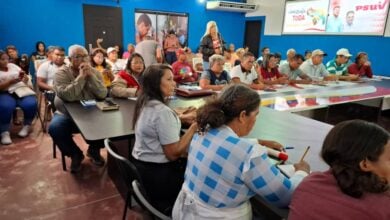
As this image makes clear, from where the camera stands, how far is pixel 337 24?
709 cm

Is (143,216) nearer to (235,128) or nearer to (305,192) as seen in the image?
(235,128)

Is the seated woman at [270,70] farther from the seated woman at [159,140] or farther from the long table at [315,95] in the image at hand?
the seated woman at [159,140]

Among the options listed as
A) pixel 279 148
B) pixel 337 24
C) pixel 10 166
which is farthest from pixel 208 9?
pixel 279 148

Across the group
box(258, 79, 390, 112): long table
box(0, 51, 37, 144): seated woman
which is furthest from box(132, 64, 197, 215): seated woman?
box(0, 51, 37, 144): seated woman

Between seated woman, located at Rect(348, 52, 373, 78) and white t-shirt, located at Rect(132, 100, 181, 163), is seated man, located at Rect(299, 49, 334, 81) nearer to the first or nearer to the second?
seated woman, located at Rect(348, 52, 373, 78)

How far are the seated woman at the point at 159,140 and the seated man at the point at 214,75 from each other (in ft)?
5.44

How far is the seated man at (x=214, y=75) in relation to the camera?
3256 millimetres

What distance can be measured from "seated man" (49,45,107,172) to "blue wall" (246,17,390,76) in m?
6.44

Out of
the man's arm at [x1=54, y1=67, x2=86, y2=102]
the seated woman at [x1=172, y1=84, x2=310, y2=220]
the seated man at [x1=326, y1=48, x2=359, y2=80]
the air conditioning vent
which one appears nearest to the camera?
the seated woman at [x1=172, y1=84, x2=310, y2=220]

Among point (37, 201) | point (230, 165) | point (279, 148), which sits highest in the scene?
point (230, 165)

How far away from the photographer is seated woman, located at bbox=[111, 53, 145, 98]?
8.48 ft

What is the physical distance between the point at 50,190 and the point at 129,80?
3.77 feet

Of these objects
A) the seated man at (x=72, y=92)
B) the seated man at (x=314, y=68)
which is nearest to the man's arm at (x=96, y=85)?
the seated man at (x=72, y=92)

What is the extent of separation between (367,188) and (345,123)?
0.18 meters
